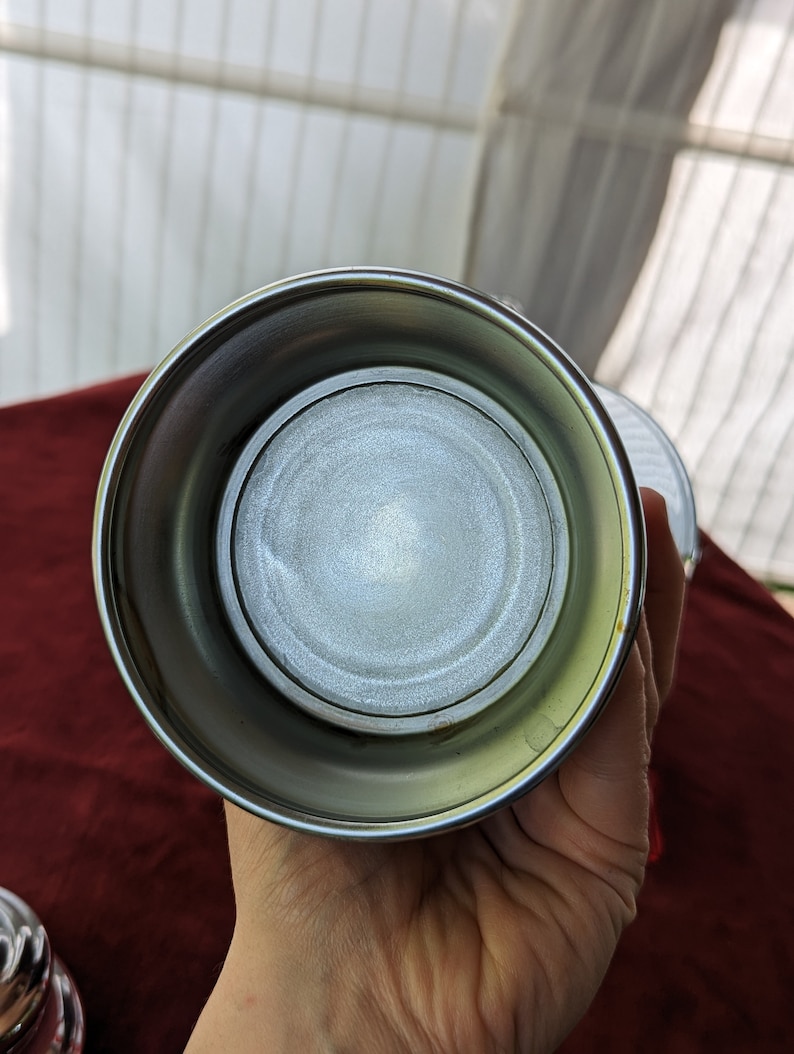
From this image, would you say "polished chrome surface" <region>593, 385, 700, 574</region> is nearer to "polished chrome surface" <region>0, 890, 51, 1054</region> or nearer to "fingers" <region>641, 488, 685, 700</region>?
"fingers" <region>641, 488, 685, 700</region>

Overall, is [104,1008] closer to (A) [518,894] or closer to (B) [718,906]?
(A) [518,894]

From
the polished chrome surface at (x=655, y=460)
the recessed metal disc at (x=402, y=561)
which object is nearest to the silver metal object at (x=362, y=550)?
the recessed metal disc at (x=402, y=561)

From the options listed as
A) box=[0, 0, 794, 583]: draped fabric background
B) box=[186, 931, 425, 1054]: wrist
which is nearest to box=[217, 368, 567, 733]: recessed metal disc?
box=[186, 931, 425, 1054]: wrist

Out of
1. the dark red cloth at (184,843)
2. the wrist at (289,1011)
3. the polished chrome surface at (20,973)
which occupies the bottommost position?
the dark red cloth at (184,843)

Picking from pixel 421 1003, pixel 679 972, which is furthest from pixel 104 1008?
pixel 679 972

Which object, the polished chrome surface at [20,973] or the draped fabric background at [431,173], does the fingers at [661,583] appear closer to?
the polished chrome surface at [20,973]

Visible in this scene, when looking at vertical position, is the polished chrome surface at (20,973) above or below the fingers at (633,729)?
below

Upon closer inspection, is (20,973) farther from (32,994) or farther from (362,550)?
(362,550)
